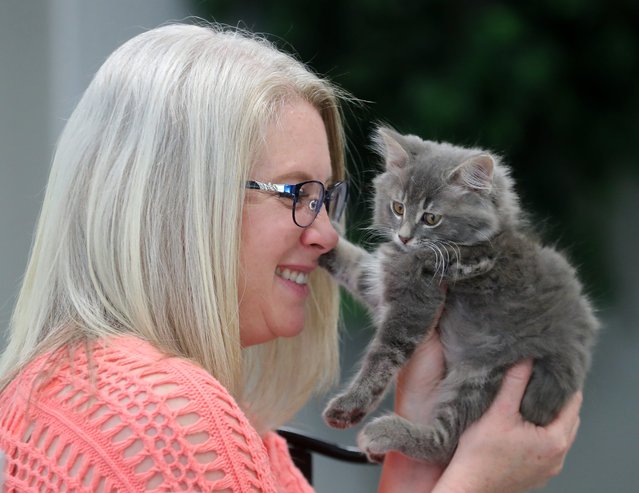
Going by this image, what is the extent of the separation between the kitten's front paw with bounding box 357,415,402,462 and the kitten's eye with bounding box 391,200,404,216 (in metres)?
0.47

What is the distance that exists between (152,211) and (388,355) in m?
0.65

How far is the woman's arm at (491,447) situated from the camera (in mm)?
1607

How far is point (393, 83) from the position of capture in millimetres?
2920

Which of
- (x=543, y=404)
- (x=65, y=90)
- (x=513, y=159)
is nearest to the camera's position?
(x=543, y=404)

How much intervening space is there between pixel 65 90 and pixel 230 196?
7.52ft

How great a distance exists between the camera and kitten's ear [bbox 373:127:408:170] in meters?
1.93

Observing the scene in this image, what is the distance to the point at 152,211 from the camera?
1389mm

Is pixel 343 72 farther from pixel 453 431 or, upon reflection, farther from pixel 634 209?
pixel 453 431

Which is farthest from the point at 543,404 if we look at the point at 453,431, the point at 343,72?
the point at 343,72

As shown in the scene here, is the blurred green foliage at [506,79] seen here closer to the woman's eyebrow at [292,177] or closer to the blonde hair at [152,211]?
the woman's eyebrow at [292,177]

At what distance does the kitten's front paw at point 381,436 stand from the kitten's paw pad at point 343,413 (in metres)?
0.04

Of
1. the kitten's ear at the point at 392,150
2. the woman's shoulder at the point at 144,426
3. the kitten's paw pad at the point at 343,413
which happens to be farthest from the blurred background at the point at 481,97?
the woman's shoulder at the point at 144,426

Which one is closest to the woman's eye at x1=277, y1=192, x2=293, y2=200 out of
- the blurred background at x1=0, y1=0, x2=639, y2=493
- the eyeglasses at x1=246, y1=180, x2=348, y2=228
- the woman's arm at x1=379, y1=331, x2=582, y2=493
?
the eyeglasses at x1=246, y1=180, x2=348, y2=228

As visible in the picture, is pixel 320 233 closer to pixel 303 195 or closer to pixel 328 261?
pixel 303 195
